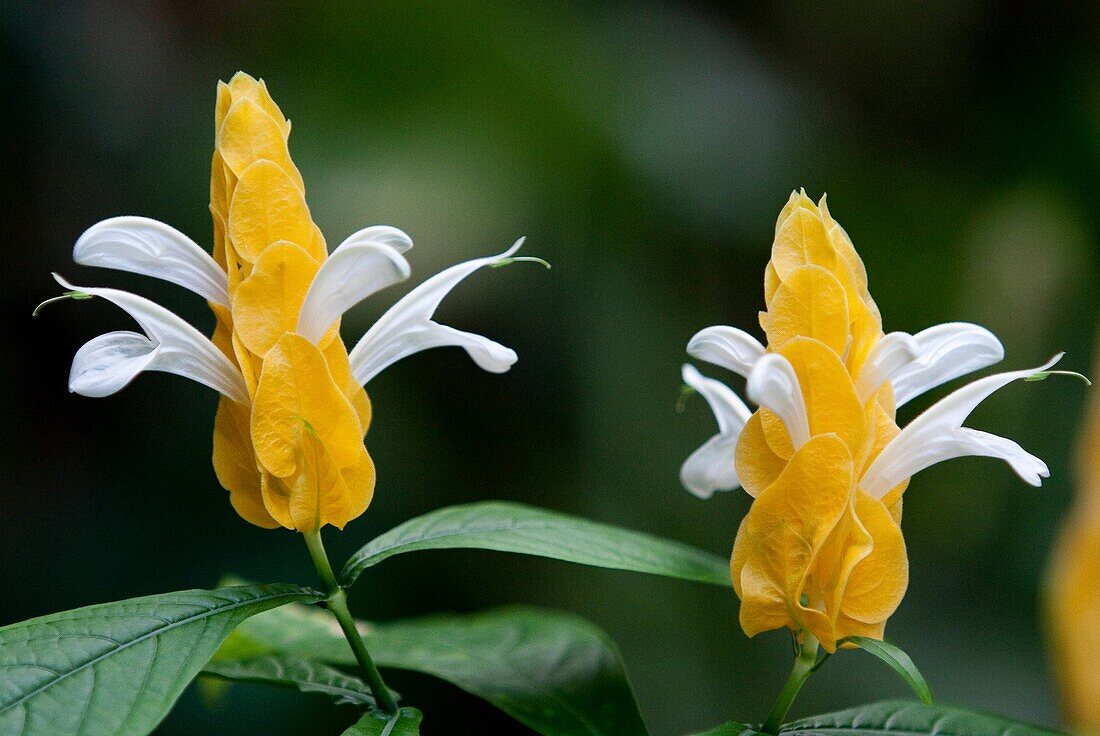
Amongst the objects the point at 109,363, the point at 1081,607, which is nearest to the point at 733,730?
the point at 109,363

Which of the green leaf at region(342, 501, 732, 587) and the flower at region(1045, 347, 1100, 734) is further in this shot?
the flower at region(1045, 347, 1100, 734)

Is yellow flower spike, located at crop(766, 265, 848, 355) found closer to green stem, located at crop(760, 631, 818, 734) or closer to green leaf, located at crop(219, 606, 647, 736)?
green stem, located at crop(760, 631, 818, 734)

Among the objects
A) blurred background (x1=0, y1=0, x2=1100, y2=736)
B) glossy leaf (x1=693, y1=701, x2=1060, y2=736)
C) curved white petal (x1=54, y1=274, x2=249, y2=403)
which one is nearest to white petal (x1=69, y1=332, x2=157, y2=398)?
curved white petal (x1=54, y1=274, x2=249, y2=403)

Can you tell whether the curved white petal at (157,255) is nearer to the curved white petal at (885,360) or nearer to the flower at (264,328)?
the flower at (264,328)

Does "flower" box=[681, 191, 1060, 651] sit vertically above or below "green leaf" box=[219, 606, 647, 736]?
above

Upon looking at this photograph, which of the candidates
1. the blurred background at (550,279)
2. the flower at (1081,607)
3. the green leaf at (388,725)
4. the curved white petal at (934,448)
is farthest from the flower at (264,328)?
the blurred background at (550,279)

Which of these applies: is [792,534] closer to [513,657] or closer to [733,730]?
[733,730]

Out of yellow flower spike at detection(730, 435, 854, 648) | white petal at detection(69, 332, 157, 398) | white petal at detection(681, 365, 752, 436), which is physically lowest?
yellow flower spike at detection(730, 435, 854, 648)
